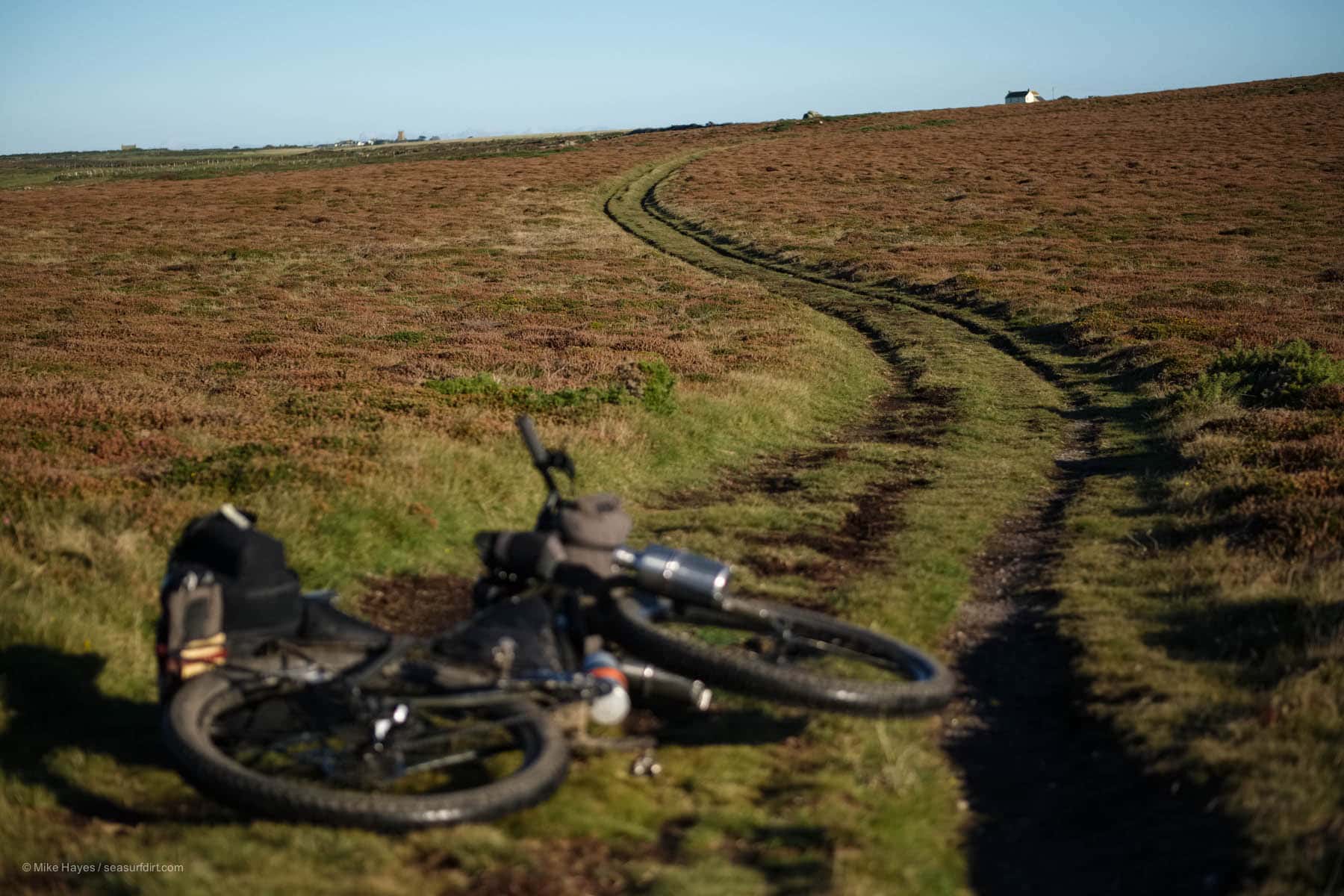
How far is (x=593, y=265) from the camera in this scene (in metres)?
35.8

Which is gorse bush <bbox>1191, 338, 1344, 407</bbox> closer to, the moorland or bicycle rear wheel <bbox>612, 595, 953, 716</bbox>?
the moorland

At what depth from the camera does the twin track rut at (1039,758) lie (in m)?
4.56

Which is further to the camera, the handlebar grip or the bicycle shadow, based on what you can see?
the handlebar grip

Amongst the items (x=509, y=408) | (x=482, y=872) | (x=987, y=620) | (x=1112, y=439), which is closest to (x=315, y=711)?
(x=482, y=872)

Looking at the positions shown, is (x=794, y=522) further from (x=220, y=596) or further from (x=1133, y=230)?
(x=1133, y=230)

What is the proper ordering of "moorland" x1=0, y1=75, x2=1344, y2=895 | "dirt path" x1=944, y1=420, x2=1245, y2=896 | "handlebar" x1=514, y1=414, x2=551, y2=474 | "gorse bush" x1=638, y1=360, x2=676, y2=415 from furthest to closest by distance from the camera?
"gorse bush" x1=638, y1=360, x2=676, y2=415 < "handlebar" x1=514, y1=414, x2=551, y2=474 < "moorland" x1=0, y1=75, x2=1344, y2=895 < "dirt path" x1=944, y1=420, x2=1245, y2=896

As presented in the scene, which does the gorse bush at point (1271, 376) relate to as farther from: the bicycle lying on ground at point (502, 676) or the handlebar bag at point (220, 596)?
the handlebar bag at point (220, 596)

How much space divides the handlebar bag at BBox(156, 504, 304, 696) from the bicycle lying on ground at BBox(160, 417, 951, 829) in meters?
0.02

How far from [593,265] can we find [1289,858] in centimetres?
3281

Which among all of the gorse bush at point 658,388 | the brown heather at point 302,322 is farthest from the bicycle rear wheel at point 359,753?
the gorse bush at point 658,388

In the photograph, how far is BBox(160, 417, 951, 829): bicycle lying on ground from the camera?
4.70 meters

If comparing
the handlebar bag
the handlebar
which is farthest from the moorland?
the handlebar

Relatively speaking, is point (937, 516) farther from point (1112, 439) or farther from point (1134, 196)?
point (1134, 196)

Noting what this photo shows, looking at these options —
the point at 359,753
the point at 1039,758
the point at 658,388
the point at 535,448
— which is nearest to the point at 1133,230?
the point at 658,388
